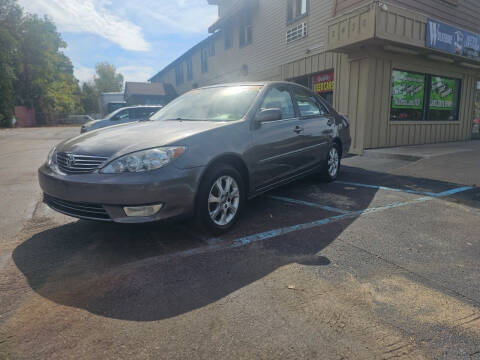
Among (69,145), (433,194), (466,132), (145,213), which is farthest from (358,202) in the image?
(466,132)

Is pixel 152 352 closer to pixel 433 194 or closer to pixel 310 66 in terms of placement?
pixel 433 194

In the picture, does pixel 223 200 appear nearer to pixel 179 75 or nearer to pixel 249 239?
pixel 249 239

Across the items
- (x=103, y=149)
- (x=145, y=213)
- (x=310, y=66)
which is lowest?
(x=145, y=213)

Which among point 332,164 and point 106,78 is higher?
point 106,78

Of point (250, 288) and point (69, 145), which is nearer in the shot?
point (250, 288)

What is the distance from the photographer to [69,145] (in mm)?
3367

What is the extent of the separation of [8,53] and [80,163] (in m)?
47.3

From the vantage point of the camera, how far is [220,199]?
340 cm

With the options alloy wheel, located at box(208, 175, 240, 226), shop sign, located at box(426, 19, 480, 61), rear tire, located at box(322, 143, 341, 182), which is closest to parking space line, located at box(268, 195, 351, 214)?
rear tire, located at box(322, 143, 341, 182)

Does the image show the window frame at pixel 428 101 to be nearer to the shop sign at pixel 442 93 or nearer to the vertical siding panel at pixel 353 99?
the shop sign at pixel 442 93

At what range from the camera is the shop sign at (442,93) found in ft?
37.1

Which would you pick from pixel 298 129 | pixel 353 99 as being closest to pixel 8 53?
pixel 353 99

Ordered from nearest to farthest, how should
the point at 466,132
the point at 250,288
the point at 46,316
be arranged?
1. the point at 46,316
2. the point at 250,288
3. the point at 466,132

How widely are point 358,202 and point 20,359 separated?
4.10 meters
